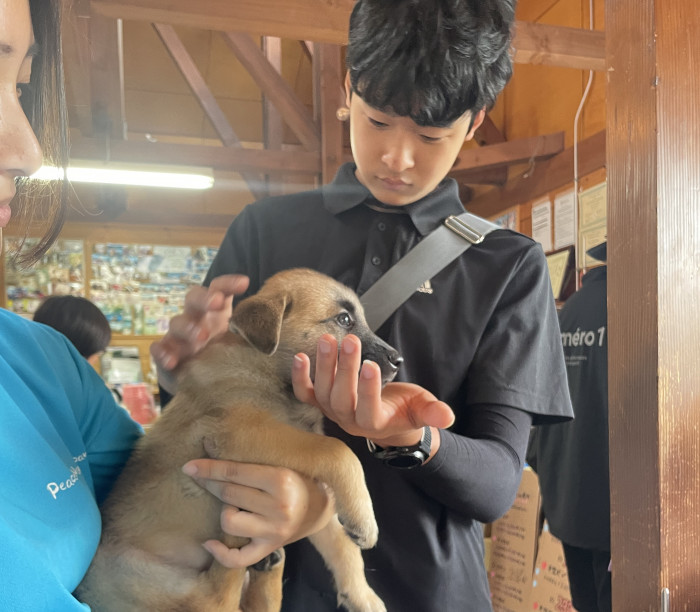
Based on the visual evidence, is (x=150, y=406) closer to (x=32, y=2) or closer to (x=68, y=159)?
(x=68, y=159)

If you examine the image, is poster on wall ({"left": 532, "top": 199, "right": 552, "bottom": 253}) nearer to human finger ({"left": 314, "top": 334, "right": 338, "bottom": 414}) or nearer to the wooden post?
Answer: the wooden post

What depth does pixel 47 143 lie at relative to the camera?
912 mm

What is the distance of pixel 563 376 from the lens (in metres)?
1.10

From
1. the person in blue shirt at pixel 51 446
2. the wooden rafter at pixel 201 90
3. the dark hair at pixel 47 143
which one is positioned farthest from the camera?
the wooden rafter at pixel 201 90

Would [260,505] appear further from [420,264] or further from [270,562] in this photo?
[420,264]

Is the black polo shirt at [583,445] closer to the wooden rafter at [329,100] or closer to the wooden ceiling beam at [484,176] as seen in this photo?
the wooden ceiling beam at [484,176]

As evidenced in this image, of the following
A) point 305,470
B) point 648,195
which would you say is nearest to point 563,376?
point 648,195

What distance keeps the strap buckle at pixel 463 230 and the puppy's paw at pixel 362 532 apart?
0.52 m

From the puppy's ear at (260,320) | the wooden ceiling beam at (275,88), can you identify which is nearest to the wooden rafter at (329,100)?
the wooden ceiling beam at (275,88)

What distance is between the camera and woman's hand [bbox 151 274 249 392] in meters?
0.95

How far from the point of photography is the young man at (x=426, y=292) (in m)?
0.96

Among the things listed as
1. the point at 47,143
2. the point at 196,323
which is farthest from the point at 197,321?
the point at 47,143

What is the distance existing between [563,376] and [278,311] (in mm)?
543

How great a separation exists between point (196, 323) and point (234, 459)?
10.4 inches
